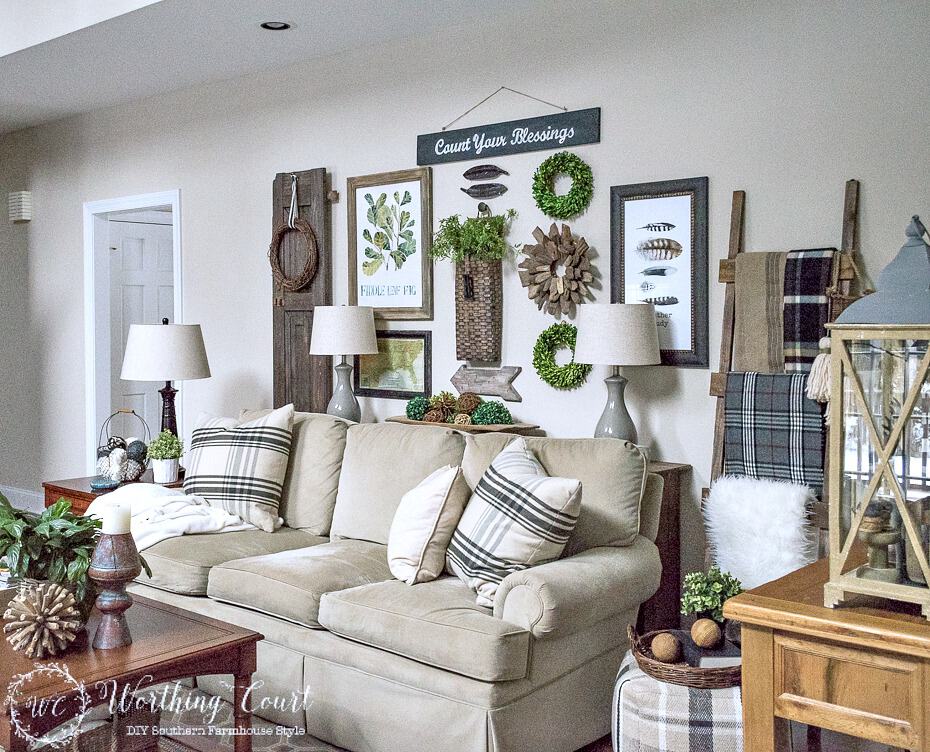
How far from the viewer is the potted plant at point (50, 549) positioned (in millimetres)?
2504

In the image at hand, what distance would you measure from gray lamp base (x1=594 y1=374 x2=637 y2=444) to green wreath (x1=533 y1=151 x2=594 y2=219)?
0.74 metres

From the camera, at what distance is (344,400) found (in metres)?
4.45

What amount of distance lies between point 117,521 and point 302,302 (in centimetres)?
262

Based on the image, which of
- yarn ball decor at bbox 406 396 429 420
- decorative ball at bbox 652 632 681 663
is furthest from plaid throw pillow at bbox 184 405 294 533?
decorative ball at bbox 652 632 681 663

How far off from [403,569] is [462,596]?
273mm

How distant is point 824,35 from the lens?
10.7ft

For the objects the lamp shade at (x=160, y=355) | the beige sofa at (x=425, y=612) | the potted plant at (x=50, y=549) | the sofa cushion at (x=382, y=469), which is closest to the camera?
the potted plant at (x=50, y=549)

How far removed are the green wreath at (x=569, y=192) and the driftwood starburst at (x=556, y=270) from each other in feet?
0.23

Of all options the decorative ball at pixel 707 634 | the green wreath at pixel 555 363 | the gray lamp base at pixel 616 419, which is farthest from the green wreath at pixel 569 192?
the decorative ball at pixel 707 634

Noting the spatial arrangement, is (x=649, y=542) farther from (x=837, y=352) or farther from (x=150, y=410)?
(x=150, y=410)

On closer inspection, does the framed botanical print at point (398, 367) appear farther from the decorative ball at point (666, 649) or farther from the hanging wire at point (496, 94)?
the decorative ball at point (666, 649)

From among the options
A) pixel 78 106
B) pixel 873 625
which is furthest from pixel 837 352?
pixel 78 106

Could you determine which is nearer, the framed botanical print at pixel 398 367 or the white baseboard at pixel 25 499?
the framed botanical print at pixel 398 367

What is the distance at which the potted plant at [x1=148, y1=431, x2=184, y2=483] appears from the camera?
14.5 feet
